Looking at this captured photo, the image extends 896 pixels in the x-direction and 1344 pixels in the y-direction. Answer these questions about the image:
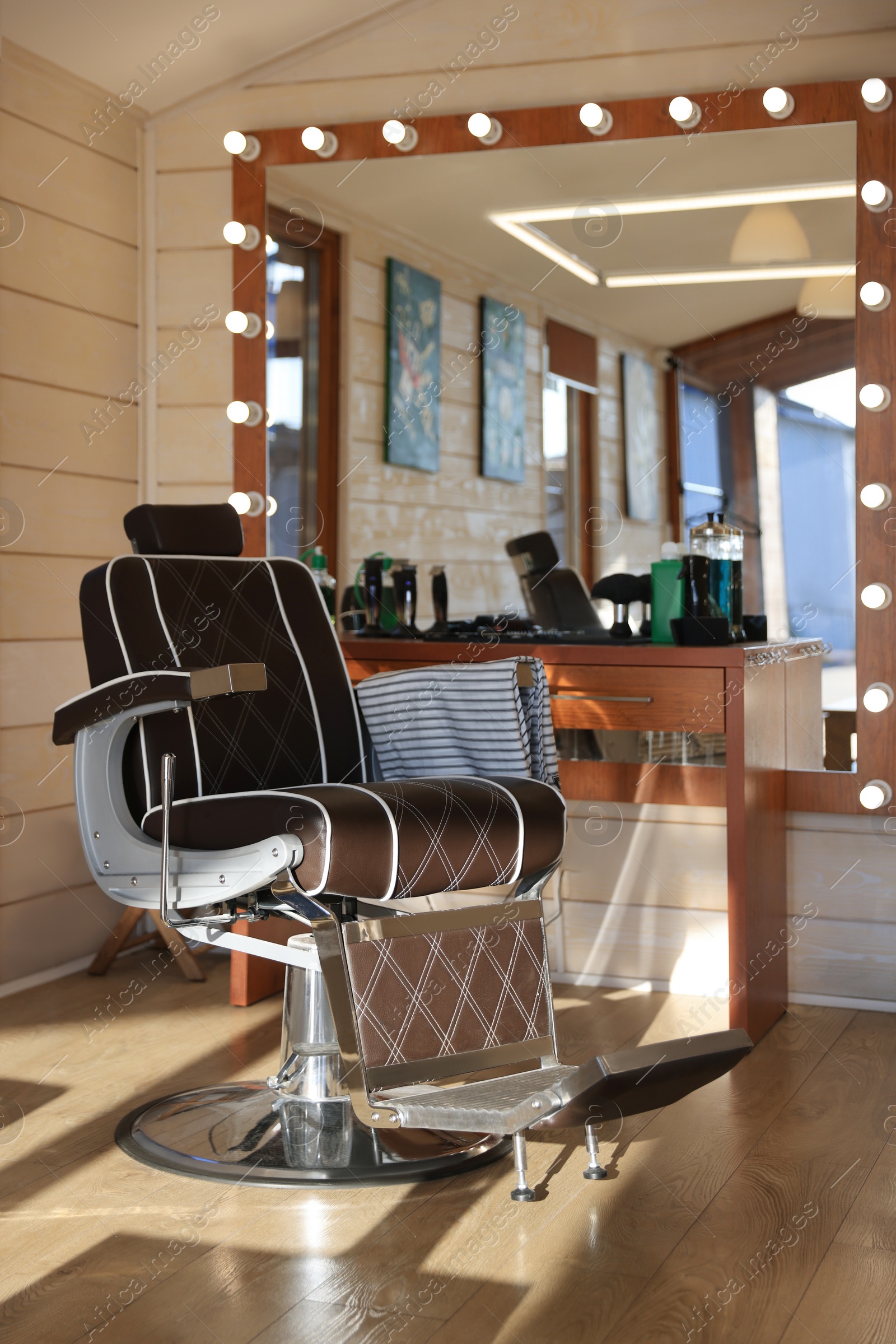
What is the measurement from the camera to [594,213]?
9.12 ft

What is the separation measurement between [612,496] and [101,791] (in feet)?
4.53

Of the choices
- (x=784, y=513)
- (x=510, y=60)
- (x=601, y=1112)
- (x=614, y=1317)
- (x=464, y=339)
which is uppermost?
(x=510, y=60)

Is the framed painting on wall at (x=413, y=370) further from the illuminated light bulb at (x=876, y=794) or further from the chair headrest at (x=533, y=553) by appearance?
the illuminated light bulb at (x=876, y=794)

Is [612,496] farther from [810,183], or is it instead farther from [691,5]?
[691,5]

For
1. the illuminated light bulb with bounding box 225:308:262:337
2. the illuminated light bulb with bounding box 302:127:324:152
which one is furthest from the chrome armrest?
the illuminated light bulb with bounding box 302:127:324:152

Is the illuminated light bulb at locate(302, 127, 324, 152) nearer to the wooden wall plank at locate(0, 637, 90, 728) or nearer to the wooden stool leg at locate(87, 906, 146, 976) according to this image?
the wooden wall plank at locate(0, 637, 90, 728)

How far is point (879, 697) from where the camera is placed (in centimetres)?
259

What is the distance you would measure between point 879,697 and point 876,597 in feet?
0.67

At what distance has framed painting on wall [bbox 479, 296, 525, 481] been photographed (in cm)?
288

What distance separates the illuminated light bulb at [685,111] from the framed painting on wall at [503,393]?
52cm

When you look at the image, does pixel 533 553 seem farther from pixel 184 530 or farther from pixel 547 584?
pixel 184 530

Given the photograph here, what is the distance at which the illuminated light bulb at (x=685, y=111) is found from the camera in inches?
104

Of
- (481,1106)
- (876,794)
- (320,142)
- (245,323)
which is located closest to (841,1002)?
(876,794)

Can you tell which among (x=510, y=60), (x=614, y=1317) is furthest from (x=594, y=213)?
(x=614, y=1317)
